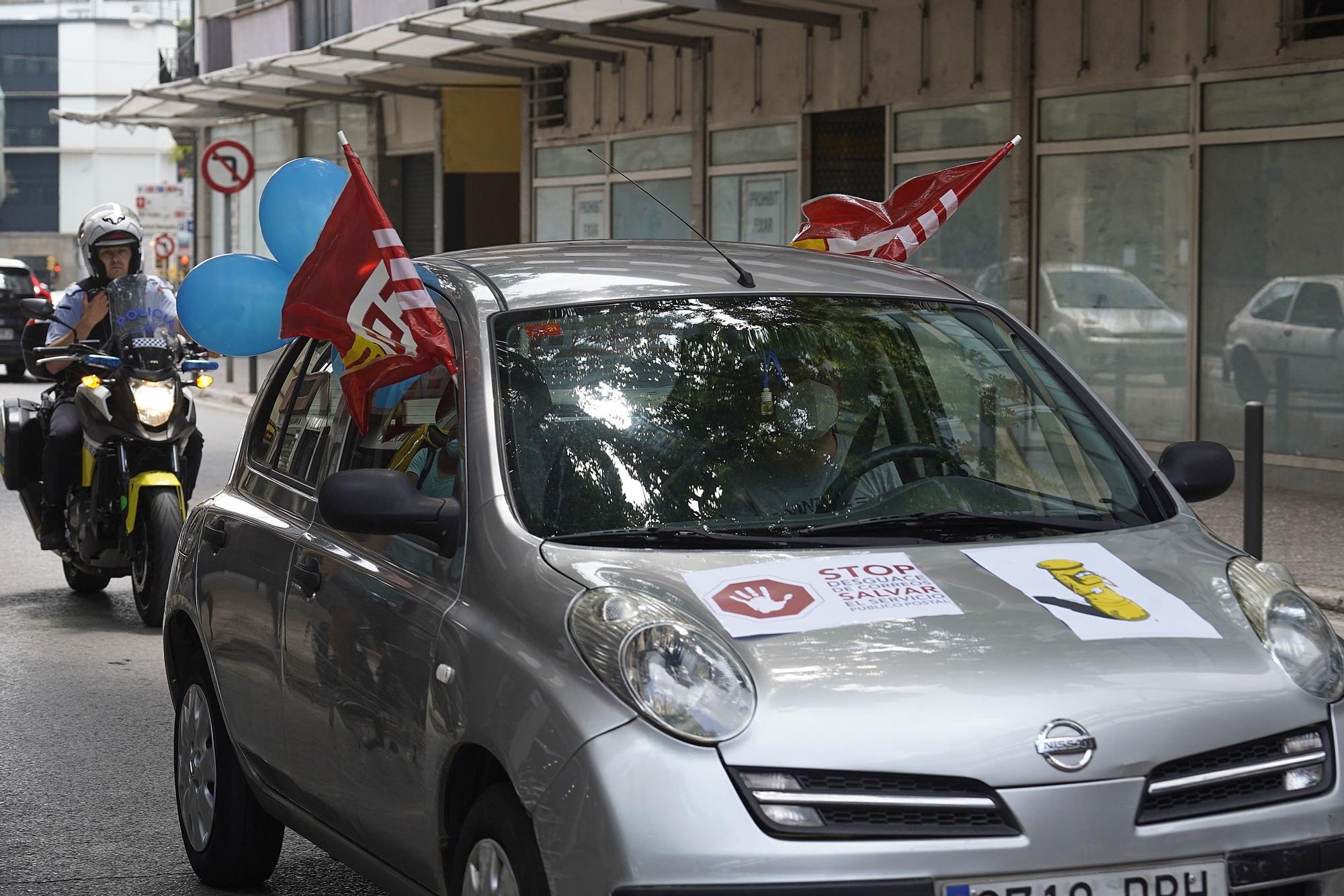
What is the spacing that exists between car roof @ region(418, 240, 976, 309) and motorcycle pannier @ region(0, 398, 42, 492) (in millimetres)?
6038

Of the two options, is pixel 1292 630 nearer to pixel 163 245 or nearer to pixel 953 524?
pixel 953 524

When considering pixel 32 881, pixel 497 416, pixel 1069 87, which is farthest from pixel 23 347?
pixel 1069 87

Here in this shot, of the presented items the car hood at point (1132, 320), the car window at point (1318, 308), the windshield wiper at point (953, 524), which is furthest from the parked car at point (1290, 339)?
the windshield wiper at point (953, 524)

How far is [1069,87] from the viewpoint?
665 inches

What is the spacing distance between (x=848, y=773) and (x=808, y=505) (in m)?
0.97

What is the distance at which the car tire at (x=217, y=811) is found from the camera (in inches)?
201

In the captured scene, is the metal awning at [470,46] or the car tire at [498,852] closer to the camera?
the car tire at [498,852]

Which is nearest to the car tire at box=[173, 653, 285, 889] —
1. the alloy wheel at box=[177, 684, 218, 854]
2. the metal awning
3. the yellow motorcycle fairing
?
the alloy wheel at box=[177, 684, 218, 854]

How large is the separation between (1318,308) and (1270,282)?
0.55 metres

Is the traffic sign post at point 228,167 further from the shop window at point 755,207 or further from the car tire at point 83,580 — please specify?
the car tire at point 83,580

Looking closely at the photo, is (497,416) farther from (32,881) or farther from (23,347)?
(23,347)

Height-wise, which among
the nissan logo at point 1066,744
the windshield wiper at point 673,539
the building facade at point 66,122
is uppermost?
the building facade at point 66,122

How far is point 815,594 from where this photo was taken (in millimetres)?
3510

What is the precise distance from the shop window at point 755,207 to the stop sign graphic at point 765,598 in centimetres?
1758
